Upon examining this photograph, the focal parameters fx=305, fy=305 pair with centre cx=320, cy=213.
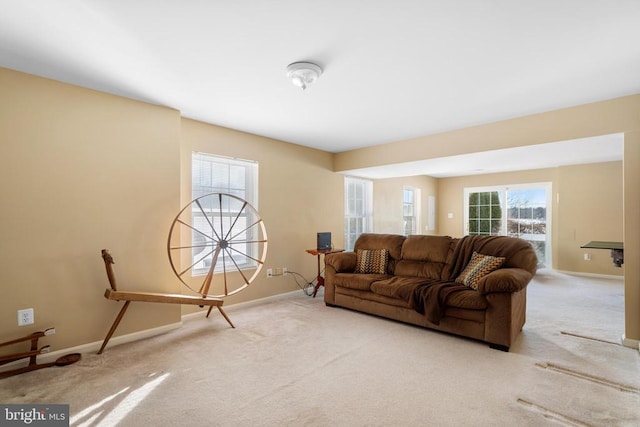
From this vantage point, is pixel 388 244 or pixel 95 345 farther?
pixel 388 244

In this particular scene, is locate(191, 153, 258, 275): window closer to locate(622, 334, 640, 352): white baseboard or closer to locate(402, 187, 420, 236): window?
locate(622, 334, 640, 352): white baseboard

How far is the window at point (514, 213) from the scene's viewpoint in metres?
6.59

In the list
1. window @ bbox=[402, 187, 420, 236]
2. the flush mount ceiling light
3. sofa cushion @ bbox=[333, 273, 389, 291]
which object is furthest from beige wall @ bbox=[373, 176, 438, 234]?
the flush mount ceiling light

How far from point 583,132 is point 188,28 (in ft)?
12.4

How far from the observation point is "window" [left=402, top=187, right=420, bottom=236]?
7254 millimetres

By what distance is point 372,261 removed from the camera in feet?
13.8

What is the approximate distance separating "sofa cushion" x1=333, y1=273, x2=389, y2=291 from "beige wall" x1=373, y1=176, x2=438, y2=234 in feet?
8.12

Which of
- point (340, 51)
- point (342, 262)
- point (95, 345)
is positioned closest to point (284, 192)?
point (342, 262)

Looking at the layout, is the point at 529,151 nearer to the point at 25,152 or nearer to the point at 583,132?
the point at 583,132

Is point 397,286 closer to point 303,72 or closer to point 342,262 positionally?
point 342,262

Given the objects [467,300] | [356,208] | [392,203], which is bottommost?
[467,300]

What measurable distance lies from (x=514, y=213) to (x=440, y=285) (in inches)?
199

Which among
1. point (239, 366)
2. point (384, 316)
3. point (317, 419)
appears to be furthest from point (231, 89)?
point (384, 316)

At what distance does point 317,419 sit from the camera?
6.01 feet
